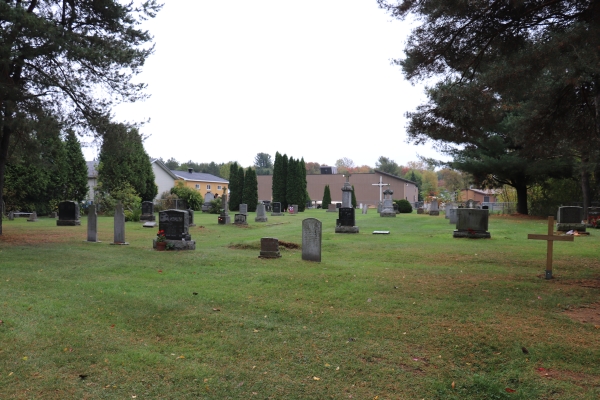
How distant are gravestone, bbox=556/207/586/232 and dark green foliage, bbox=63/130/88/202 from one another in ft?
108

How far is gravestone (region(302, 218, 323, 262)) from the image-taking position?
34.1ft

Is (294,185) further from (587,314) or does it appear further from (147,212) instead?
(587,314)

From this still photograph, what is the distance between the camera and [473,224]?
1623 cm

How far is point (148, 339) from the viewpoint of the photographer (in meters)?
5.07

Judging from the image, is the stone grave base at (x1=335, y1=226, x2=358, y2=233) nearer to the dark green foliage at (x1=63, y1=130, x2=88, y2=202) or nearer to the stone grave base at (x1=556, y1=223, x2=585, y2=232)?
the stone grave base at (x1=556, y1=223, x2=585, y2=232)

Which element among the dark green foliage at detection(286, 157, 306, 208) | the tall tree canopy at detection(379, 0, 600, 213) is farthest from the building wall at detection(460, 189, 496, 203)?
the tall tree canopy at detection(379, 0, 600, 213)

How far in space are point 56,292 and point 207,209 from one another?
109 feet

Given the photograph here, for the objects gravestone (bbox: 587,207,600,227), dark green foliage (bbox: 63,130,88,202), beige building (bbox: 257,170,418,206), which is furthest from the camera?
beige building (bbox: 257,170,418,206)

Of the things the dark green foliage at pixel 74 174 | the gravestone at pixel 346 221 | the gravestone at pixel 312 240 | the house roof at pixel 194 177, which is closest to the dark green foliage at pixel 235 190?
the dark green foliage at pixel 74 174

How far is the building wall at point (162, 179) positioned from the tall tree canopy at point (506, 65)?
156ft

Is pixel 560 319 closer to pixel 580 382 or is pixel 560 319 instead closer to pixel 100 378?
pixel 580 382

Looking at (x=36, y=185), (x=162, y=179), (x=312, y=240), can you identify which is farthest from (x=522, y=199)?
(x=162, y=179)

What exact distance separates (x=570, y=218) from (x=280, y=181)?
113 feet

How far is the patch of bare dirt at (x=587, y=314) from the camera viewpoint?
223 inches
